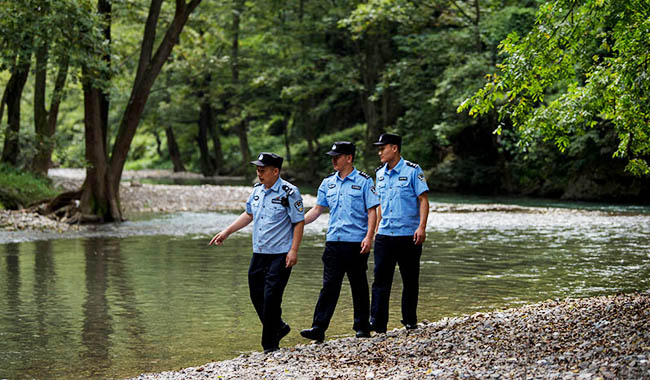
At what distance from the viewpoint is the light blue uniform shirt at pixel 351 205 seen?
24.3ft

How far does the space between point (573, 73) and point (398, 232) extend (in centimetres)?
284

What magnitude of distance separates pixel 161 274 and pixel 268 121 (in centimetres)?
4854

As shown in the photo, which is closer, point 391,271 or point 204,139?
point 391,271

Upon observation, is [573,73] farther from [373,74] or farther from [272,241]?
[373,74]

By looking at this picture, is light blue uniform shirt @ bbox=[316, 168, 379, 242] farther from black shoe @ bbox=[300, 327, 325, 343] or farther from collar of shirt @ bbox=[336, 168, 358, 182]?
black shoe @ bbox=[300, 327, 325, 343]

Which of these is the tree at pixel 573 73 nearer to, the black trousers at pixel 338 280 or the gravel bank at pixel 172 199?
the black trousers at pixel 338 280

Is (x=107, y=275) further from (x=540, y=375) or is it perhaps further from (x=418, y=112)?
(x=418, y=112)

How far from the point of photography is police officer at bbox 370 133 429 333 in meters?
7.53

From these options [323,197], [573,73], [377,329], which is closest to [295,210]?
[323,197]

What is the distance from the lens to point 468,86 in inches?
1206

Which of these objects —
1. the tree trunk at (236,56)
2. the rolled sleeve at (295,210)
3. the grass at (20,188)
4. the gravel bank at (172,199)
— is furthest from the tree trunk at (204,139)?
the rolled sleeve at (295,210)

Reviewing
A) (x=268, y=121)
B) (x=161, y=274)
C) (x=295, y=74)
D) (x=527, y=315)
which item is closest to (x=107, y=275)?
(x=161, y=274)

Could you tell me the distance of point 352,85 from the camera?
41188mm

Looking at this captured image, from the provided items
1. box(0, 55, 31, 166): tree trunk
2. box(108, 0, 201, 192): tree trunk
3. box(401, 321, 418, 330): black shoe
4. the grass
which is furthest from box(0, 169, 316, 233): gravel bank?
box(401, 321, 418, 330): black shoe
